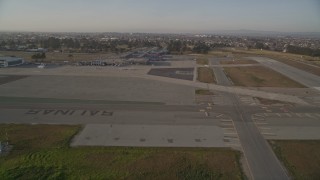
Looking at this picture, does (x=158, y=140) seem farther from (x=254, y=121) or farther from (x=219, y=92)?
(x=219, y=92)

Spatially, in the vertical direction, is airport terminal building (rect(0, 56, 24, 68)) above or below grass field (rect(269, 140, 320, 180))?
above

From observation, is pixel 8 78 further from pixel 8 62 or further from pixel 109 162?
pixel 109 162

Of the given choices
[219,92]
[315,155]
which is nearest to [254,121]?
[315,155]

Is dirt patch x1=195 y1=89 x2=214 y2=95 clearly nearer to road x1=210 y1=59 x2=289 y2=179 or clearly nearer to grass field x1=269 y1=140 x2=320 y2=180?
road x1=210 y1=59 x2=289 y2=179

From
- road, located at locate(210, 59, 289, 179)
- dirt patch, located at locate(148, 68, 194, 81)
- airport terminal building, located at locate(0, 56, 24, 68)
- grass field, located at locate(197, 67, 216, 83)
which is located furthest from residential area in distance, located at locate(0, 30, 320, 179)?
airport terminal building, located at locate(0, 56, 24, 68)

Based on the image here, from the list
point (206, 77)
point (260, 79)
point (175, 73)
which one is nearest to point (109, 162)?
point (206, 77)

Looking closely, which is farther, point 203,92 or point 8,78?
point 8,78
